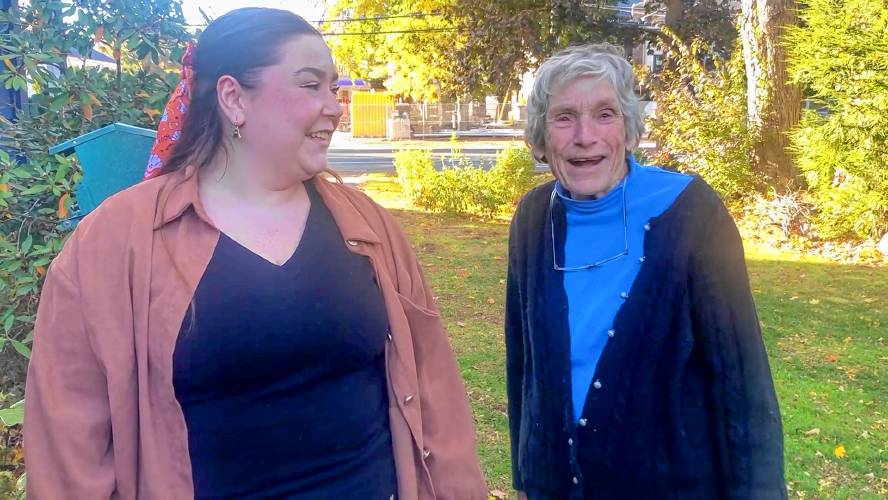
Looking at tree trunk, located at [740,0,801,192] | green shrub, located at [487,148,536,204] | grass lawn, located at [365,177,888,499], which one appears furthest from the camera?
green shrub, located at [487,148,536,204]

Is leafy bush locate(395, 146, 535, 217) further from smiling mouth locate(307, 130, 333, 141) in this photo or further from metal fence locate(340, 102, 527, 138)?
metal fence locate(340, 102, 527, 138)

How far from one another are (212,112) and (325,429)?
0.83 metres

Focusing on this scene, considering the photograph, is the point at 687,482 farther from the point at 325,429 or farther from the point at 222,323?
the point at 222,323

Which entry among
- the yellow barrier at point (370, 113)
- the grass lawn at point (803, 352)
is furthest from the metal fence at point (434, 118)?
the grass lawn at point (803, 352)

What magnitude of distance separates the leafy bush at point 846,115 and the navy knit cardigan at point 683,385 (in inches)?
318

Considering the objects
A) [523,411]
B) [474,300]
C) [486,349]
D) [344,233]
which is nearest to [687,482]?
[523,411]

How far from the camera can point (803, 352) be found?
5875mm

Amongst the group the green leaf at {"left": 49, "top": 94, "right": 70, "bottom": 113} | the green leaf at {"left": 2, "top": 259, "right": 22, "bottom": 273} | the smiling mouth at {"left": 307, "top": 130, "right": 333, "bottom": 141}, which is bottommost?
the green leaf at {"left": 2, "top": 259, "right": 22, "bottom": 273}

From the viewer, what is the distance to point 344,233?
6.31ft

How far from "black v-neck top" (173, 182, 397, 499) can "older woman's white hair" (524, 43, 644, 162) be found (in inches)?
29.3

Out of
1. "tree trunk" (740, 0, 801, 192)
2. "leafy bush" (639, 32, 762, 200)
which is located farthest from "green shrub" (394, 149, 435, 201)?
"tree trunk" (740, 0, 801, 192)

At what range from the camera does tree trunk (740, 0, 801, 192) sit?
10.5 metres

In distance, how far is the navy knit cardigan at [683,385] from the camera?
184 cm

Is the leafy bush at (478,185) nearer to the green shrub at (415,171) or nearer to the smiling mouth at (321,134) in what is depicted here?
the green shrub at (415,171)
